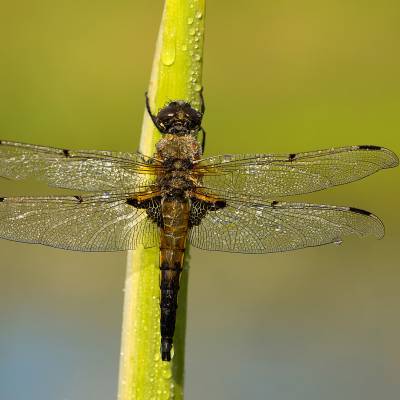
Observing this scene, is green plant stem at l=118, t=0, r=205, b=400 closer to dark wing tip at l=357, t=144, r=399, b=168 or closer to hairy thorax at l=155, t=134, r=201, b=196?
hairy thorax at l=155, t=134, r=201, b=196

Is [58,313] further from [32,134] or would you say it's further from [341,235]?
[341,235]

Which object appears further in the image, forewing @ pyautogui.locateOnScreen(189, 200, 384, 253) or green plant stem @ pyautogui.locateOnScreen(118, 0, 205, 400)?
forewing @ pyautogui.locateOnScreen(189, 200, 384, 253)

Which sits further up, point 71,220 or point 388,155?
point 388,155

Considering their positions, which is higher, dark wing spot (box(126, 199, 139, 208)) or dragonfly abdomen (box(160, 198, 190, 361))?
dark wing spot (box(126, 199, 139, 208))

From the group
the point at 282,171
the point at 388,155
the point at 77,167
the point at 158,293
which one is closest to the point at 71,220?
the point at 77,167

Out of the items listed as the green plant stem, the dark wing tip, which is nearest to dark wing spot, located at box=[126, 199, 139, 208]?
the green plant stem

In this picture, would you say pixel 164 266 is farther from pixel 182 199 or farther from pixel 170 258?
pixel 182 199

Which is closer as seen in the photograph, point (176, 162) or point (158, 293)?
point (158, 293)
